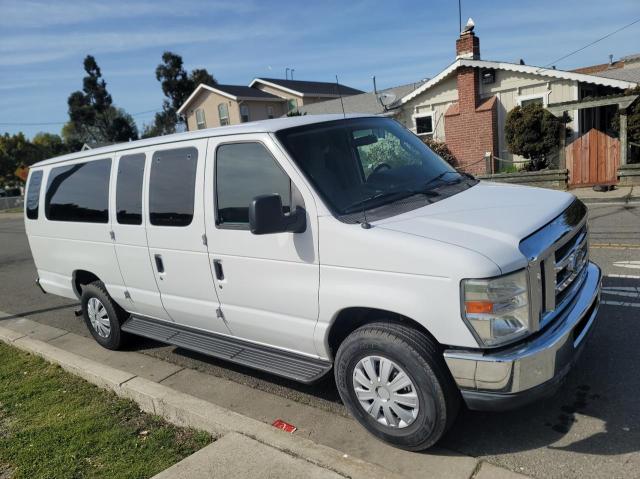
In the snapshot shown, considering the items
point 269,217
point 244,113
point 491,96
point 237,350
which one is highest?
point 244,113

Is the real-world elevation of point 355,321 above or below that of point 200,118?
below

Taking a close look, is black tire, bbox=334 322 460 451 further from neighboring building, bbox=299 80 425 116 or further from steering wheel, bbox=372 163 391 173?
neighboring building, bbox=299 80 425 116

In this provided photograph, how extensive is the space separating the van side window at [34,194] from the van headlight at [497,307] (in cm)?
534

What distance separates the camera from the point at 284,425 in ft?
12.2

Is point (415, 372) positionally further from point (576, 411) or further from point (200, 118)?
point (200, 118)

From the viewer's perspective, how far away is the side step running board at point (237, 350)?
364 centimetres

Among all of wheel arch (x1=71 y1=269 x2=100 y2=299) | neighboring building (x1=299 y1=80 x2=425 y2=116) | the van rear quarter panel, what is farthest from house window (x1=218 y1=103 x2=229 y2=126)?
wheel arch (x1=71 y1=269 x2=100 y2=299)

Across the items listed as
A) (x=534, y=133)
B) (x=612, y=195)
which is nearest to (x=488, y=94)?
(x=534, y=133)

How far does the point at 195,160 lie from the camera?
4.17 m

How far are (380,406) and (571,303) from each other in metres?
1.38

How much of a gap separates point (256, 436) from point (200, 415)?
54cm

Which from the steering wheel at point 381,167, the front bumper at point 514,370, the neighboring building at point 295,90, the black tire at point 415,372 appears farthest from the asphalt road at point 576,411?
the neighboring building at point 295,90

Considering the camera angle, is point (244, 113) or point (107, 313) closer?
point (107, 313)

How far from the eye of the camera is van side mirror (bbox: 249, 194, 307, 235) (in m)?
3.25
